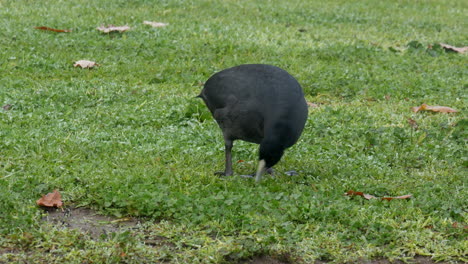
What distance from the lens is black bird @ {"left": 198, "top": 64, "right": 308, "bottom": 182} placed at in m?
5.13

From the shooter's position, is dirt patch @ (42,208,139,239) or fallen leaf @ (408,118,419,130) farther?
fallen leaf @ (408,118,419,130)

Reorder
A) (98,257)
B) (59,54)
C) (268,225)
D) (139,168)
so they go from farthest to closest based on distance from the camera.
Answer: (59,54) < (139,168) < (268,225) < (98,257)

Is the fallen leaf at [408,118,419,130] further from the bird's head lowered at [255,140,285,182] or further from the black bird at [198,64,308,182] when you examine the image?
the bird's head lowered at [255,140,285,182]

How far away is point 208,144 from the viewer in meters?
6.54

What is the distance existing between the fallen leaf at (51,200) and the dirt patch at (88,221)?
0.04 m

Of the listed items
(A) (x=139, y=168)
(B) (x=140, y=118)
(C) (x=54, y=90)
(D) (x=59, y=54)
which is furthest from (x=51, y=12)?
(A) (x=139, y=168)

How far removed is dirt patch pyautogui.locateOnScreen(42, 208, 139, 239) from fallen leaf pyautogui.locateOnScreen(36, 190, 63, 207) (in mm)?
43

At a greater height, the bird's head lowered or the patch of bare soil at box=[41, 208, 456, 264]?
the bird's head lowered

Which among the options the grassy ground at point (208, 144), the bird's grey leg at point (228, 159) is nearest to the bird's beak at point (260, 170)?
the grassy ground at point (208, 144)

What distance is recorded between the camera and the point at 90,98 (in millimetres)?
7598

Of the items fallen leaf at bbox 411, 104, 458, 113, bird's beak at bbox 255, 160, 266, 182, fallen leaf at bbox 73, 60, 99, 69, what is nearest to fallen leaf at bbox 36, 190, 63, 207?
bird's beak at bbox 255, 160, 266, 182

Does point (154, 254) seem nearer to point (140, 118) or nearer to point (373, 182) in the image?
point (373, 182)

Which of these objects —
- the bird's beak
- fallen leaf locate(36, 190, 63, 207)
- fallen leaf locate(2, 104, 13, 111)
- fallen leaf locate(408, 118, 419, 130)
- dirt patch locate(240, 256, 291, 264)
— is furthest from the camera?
fallen leaf locate(408, 118, 419, 130)

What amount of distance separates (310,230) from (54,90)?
3.85 m
